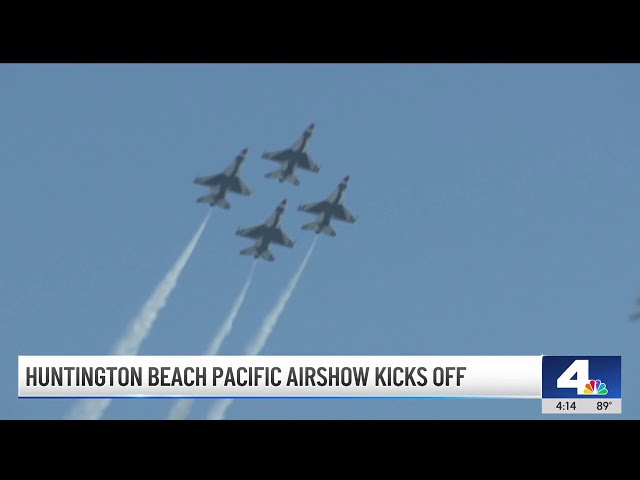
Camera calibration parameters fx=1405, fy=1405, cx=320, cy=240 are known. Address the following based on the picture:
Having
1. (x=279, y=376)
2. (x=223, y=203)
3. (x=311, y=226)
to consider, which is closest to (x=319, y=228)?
(x=311, y=226)

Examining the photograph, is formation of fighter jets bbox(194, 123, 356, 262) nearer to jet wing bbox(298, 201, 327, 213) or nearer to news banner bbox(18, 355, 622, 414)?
jet wing bbox(298, 201, 327, 213)

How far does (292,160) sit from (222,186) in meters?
5.69

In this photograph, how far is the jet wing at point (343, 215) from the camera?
104375 mm

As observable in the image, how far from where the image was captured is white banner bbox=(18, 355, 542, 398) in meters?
62.6

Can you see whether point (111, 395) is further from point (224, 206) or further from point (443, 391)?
point (224, 206)

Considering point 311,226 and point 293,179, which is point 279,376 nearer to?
point 311,226

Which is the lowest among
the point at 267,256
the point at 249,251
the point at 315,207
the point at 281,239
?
the point at 267,256

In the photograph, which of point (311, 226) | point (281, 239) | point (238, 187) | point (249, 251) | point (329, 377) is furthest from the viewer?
point (311, 226)

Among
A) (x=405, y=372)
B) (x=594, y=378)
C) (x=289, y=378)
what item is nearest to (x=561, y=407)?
(x=594, y=378)

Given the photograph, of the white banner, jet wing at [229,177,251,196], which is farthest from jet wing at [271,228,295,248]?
the white banner

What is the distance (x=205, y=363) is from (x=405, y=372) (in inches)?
356

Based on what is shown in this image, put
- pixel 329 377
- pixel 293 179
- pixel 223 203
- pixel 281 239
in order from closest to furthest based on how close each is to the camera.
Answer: pixel 329 377
pixel 223 203
pixel 281 239
pixel 293 179

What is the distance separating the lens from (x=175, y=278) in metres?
92.4

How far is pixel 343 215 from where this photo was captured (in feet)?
343
